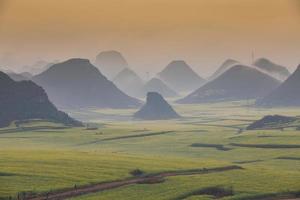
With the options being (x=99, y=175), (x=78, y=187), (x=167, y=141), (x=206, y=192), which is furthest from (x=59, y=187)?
(x=167, y=141)

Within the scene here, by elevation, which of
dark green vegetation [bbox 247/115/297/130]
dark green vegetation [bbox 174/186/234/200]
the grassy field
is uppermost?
dark green vegetation [bbox 247/115/297/130]

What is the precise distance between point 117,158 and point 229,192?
29.4m

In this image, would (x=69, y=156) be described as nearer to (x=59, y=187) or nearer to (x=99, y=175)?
(x=99, y=175)

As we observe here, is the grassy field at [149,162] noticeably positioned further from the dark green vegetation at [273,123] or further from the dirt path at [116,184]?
the dark green vegetation at [273,123]

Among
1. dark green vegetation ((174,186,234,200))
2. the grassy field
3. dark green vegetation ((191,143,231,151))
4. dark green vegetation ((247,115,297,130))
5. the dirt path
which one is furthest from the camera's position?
dark green vegetation ((247,115,297,130))

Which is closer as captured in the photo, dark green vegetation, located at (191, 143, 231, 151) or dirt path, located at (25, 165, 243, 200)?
dirt path, located at (25, 165, 243, 200)

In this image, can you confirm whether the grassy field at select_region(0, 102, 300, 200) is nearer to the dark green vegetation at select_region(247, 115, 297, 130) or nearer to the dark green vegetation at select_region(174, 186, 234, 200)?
the dark green vegetation at select_region(174, 186, 234, 200)

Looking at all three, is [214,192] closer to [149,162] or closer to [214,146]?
[149,162]

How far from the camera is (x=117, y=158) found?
107 metres

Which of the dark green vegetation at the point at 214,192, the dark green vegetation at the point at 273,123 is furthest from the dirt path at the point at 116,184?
the dark green vegetation at the point at 273,123

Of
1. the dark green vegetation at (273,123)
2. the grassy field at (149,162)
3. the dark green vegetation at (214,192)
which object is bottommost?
the dark green vegetation at (214,192)

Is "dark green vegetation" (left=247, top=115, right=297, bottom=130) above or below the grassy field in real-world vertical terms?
above

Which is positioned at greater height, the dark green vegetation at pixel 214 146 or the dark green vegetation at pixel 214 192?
the dark green vegetation at pixel 214 146

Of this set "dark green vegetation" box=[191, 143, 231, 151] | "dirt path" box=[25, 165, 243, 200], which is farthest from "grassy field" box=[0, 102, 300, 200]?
"dirt path" box=[25, 165, 243, 200]
